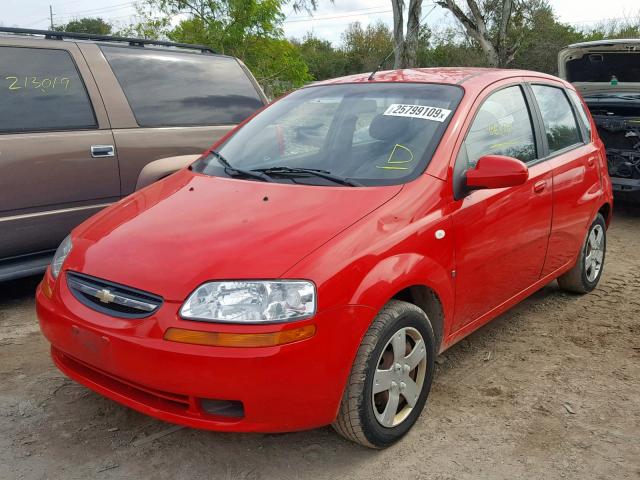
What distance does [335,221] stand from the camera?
8.64 feet

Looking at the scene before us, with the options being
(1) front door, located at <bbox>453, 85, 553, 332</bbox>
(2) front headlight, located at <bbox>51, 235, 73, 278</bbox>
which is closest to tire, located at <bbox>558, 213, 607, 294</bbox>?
(1) front door, located at <bbox>453, 85, 553, 332</bbox>

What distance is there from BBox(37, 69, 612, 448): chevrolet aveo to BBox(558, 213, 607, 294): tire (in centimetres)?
69

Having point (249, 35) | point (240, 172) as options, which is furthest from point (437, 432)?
point (249, 35)

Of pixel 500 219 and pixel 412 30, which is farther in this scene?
pixel 412 30

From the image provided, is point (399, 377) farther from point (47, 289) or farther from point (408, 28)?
point (408, 28)

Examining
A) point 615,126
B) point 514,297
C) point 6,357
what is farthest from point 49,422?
→ point 615,126

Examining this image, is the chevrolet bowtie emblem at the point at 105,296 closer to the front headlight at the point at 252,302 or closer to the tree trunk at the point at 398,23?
the front headlight at the point at 252,302

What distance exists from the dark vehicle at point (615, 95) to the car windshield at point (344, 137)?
445 centimetres

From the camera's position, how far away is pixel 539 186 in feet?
12.0

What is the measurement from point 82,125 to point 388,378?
120 inches

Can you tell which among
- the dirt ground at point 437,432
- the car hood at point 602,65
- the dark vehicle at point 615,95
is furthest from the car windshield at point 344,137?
the car hood at point 602,65

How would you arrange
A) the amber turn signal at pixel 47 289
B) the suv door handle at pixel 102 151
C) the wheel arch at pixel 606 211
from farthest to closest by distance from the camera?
the wheel arch at pixel 606 211
the suv door handle at pixel 102 151
the amber turn signal at pixel 47 289

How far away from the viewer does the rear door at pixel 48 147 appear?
4.15 m

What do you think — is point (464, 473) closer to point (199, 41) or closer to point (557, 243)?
point (557, 243)
